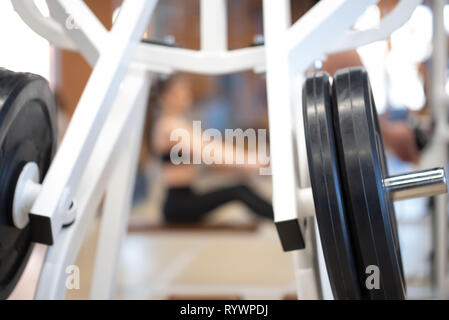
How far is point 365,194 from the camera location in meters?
0.54

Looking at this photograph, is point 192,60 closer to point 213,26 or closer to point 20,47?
point 213,26

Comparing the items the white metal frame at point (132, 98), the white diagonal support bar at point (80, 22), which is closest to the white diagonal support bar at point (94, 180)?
the white metal frame at point (132, 98)

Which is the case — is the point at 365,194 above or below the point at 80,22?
below

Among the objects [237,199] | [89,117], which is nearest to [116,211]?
[89,117]

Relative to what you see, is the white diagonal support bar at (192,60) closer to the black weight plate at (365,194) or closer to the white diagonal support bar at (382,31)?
the white diagonal support bar at (382,31)

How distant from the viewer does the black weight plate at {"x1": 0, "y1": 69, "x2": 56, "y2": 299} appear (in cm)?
61

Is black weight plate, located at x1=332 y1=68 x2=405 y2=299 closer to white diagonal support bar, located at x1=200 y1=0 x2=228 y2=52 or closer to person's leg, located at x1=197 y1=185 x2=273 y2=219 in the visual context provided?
white diagonal support bar, located at x1=200 y1=0 x2=228 y2=52

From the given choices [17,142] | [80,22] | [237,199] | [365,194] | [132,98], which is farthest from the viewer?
[237,199]

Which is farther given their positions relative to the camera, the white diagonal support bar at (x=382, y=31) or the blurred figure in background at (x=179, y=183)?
the blurred figure in background at (x=179, y=183)

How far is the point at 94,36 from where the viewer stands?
0.77 m

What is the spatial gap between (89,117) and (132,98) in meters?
0.29

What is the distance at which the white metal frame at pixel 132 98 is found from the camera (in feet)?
2.09

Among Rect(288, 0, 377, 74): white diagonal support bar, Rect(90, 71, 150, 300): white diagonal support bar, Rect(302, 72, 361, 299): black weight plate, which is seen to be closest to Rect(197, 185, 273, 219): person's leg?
Rect(90, 71, 150, 300): white diagonal support bar

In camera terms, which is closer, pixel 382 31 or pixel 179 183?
pixel 382 31
